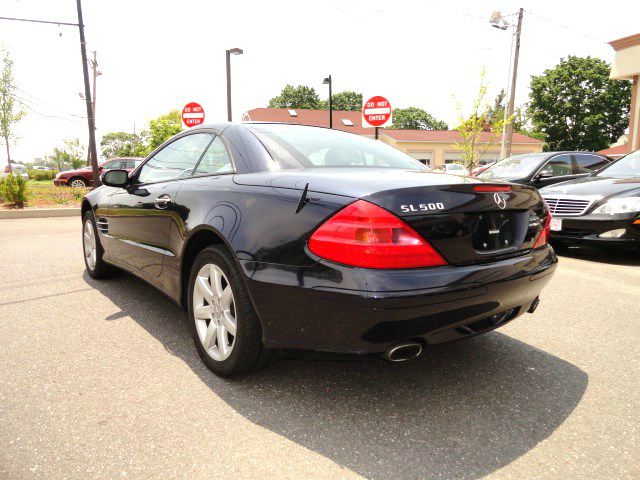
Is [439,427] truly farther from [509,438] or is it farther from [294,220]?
[294,220]

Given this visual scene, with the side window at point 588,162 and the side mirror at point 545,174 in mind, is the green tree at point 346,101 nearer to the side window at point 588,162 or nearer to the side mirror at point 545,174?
the side window at point 588,162

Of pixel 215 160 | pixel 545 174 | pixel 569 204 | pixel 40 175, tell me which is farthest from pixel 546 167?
pixel 40 175

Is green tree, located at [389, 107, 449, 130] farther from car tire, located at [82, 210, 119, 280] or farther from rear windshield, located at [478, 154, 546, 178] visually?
car tire, located at [82, 210, 119, 280]

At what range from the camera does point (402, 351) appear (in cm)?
201

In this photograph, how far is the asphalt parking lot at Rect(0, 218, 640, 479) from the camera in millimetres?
1863

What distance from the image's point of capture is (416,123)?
256 ft

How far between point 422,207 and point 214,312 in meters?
1.27

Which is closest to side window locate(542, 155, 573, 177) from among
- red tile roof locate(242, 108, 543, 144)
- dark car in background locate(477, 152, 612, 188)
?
dark car in background locate(477, 152, 612, 188)

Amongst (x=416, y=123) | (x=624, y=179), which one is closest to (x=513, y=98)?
(x=624, y=179)

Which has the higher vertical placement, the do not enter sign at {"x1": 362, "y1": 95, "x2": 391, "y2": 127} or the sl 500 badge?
the do not enter sign at {"x1": 362, "y1": 95, "x2": 391, "y2": 127}

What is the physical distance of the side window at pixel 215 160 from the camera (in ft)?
9.29

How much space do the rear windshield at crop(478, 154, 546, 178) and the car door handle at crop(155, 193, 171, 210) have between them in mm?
7112

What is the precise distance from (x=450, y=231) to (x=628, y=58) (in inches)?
1008

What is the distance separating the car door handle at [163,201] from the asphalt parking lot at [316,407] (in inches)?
34.9
